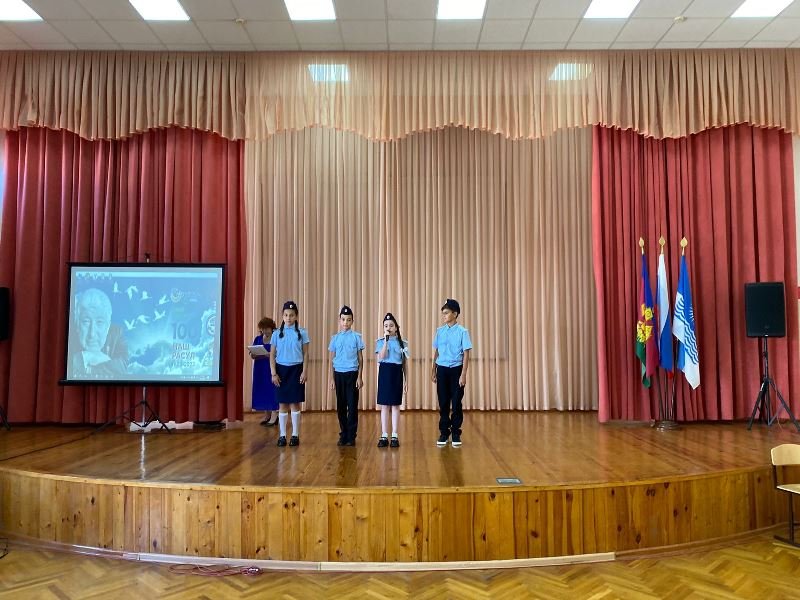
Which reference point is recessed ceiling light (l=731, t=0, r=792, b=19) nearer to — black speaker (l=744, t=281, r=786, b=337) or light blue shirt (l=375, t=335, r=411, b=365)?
black speaker (l=744, t=281, r=786, b=337)

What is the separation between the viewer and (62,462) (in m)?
4.65

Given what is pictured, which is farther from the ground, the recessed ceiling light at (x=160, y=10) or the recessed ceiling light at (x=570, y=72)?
the recessed ceiling light at (x=160, y=10)

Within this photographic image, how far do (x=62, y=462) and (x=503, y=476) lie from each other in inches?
134

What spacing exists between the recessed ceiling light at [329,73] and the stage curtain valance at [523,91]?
11mm

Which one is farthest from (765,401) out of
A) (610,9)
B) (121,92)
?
(121,92)

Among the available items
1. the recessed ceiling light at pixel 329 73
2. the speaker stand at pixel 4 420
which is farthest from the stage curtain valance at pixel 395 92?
the speaker stand at pixel 4 420

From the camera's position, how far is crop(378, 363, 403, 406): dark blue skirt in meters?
5.09

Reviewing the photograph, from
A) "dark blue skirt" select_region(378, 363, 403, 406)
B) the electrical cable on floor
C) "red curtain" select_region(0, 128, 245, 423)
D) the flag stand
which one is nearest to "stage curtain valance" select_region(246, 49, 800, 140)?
A: "red curtain" select_region(0, 128, 245, 423)

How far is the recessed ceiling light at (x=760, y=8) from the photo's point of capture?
5.58 m

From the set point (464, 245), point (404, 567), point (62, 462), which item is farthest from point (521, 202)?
point (62, 462)

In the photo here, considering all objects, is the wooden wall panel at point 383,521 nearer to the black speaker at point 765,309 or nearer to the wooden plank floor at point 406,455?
the wooden plank floor at point 406,455

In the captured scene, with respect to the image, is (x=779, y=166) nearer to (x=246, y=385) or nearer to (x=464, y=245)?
(x=464, y=245)

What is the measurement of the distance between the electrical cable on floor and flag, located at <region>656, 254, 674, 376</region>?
15.5 feet

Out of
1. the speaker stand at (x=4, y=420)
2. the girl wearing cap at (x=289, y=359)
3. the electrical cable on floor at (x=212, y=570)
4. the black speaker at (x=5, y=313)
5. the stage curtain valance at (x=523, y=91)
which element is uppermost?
the stage curtain valance at (x=523, y=91)
